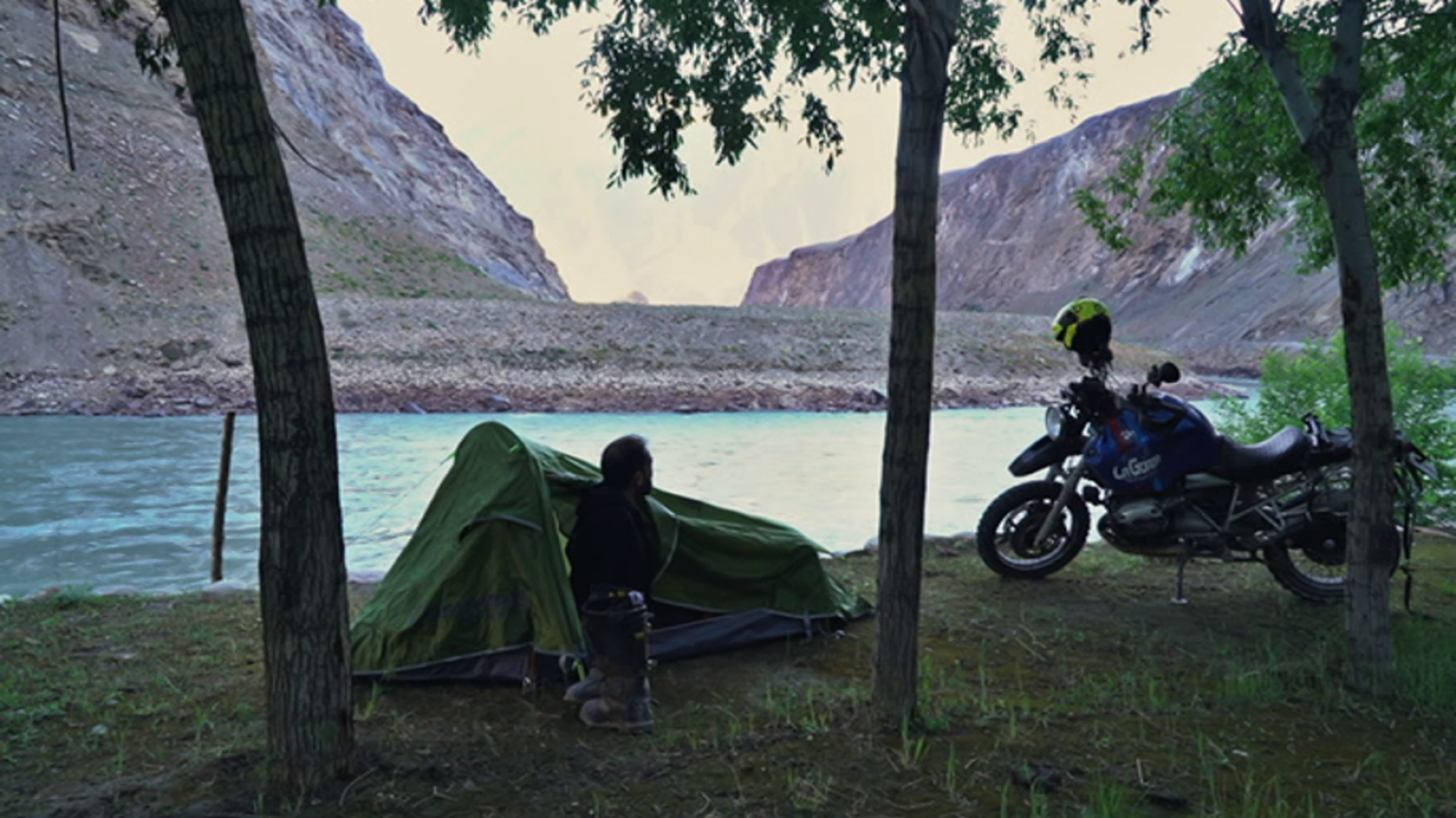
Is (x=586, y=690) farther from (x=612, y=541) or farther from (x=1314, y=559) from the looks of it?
(x=1314, y=559)

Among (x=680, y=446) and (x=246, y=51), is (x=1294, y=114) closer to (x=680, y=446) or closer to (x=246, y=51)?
(x=246, y=51)

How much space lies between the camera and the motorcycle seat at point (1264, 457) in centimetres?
645

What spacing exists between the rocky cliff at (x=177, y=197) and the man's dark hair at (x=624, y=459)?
34707 mm

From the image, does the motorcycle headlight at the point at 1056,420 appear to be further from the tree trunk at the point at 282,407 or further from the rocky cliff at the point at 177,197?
the rocky cliff at the point at 177,197

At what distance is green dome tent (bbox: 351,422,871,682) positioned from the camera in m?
5.15

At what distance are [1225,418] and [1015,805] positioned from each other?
10865 millimetres

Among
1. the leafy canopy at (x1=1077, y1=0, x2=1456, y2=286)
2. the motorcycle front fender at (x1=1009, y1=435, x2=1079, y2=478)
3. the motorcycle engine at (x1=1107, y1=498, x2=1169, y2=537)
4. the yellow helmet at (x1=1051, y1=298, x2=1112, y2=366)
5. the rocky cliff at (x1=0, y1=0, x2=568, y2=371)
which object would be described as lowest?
the motorcycle engine at (x1=1107, y1=498, x2=1169, y2=537)

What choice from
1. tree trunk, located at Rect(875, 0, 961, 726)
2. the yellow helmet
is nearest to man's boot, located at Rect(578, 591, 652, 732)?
tree trunk, located at Rect(875, 0, 961, 726)

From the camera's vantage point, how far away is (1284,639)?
5.83 m

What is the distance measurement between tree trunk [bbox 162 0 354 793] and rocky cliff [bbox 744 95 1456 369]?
5659cm

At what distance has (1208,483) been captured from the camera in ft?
21.7

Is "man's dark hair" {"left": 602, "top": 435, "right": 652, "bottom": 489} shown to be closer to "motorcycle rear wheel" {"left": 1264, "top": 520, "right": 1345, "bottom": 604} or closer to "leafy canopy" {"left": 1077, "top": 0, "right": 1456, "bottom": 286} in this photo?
"leafy canopy" {"left": 1077, "top": 0, "right": 1456, "bottom": 286}

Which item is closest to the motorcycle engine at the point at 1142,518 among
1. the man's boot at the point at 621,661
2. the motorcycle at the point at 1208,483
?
the motorcycle at the point at 1208,483

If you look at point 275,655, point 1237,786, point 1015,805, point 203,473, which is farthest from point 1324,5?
point 203,473
